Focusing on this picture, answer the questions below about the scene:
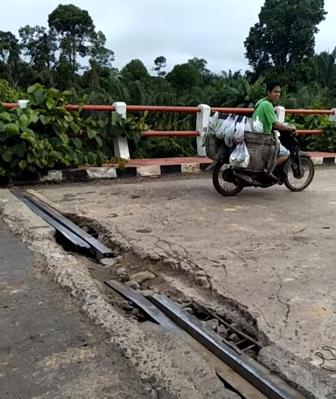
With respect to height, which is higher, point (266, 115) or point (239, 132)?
point (266, 115)

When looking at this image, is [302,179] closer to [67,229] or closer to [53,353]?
[67,229]

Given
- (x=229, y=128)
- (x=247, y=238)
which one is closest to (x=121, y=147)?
(x=229, y=128)

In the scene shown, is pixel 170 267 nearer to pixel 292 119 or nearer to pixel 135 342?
pixel 135 342

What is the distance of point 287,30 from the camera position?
33.3 meters

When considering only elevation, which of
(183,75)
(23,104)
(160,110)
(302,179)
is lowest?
(302,179)

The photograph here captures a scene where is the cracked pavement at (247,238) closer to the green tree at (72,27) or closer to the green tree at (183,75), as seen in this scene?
the green tree at (183,75)

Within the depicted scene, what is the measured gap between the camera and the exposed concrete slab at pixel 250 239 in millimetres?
3275

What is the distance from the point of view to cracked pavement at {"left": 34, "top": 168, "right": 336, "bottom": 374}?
3.30 meters

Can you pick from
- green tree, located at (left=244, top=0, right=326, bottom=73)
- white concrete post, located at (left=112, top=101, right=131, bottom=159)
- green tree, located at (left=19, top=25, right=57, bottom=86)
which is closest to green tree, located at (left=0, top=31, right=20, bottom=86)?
green tree, located at (left=19, top=25, right=57, bottom=86)

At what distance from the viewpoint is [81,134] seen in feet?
28.9

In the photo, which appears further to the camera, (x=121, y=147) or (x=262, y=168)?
(x=121, y=147)

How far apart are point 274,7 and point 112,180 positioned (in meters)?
29.1

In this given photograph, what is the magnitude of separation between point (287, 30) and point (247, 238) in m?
31.1

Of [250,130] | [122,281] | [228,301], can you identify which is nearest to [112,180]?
[250,130]
